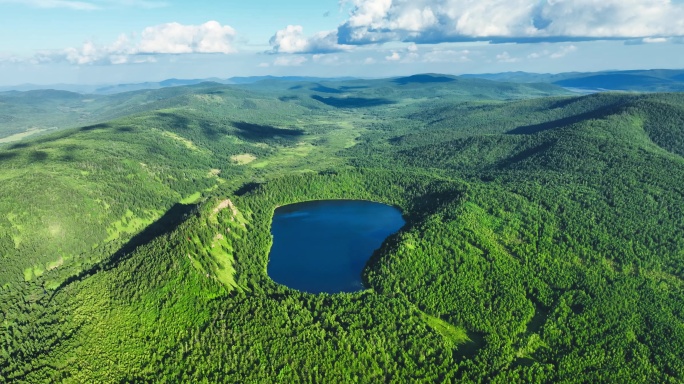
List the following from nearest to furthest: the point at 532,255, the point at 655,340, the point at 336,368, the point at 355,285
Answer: the point at 336,368 < the point at 655,340 < the point at 355,285 < the point at 532,255

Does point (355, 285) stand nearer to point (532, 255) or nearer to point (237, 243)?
point (237, 243)

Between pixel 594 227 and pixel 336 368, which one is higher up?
pixel 594 227

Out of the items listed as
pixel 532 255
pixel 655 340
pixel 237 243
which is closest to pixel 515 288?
pixel 532 255

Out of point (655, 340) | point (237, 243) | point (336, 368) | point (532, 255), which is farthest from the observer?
point (237, 243)

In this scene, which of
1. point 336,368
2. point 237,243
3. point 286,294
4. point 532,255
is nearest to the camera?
point 336,368

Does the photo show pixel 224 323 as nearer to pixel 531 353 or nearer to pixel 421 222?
pixel 531 353

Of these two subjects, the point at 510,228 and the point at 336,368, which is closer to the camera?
the point at 336,368

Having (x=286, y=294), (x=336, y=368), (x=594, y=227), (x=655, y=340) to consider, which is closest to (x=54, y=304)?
(x=286, y=294)

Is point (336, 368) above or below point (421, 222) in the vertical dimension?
below

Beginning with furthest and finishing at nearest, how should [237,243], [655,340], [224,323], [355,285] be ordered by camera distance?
1. [237,243]
2. [355,285]
3. [655,340]
4. [224,323]
